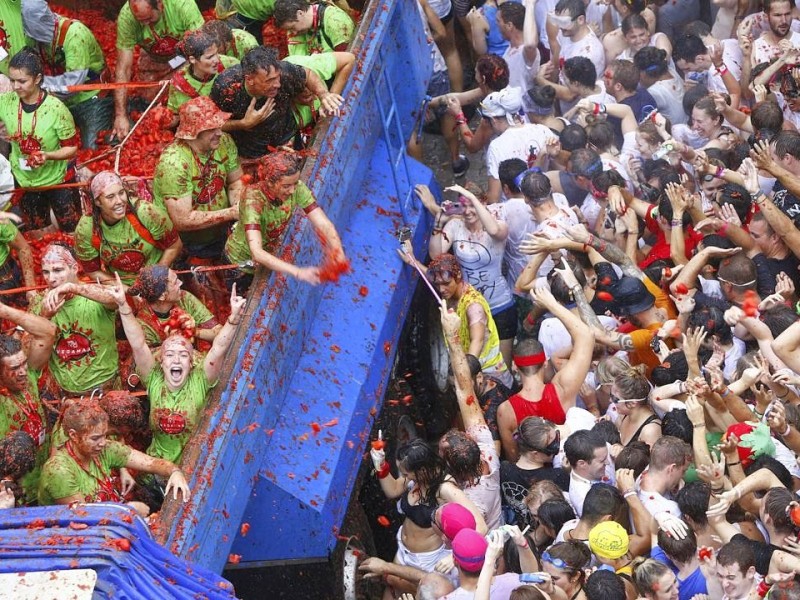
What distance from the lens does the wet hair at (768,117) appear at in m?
8.62

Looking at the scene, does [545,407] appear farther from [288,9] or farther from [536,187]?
[288,9]

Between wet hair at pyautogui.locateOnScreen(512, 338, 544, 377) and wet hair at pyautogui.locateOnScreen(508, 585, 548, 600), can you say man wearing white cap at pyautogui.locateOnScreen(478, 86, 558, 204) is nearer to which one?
wet hair at pyautogui.locateOnScreen(512, 338, 544, 377)

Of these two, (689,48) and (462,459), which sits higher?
(689,48)

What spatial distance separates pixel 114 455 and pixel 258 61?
237 centimetres

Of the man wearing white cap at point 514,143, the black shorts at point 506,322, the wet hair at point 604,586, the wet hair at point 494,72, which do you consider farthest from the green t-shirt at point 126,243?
the wet hair at point 494,72

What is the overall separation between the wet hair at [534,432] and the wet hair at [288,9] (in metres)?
3.07

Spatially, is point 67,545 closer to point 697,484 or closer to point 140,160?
point 697,484

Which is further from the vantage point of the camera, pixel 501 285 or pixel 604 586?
pixel 501 285

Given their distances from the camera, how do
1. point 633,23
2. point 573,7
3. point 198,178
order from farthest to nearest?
point 573,7 → point 633,23 → point 198,178

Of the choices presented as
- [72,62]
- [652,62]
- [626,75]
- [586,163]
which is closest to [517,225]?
[586,163]

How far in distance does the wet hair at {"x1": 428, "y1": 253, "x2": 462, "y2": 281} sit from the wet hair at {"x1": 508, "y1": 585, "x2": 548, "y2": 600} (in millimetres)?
2854

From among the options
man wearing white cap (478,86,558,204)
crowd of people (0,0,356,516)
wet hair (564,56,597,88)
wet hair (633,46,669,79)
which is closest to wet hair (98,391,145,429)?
crowd of people (0,0,356,516)

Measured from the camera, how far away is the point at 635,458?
21.7 feet

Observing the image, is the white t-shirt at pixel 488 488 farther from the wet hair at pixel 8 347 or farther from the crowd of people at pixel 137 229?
the wet hair at pixel 8 347
